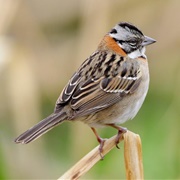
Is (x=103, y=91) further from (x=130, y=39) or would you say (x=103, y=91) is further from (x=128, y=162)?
(x=128, y=162)

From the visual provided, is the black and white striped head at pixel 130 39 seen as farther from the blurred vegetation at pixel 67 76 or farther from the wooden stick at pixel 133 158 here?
the wooden stick at pixel 133 158

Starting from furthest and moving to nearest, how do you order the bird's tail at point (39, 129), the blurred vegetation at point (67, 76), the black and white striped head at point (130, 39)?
the blurred vegetation at point (67, 76)
the black and white striped head at point (130, 39)
the bird's tail at point (39, 129)

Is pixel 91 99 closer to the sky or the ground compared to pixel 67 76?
closer to the sky

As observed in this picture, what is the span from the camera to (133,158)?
187 inches

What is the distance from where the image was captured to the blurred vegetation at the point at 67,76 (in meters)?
6.82

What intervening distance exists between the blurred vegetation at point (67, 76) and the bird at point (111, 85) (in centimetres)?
83

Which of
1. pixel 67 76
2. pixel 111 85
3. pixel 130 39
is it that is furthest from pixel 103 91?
pixel 67 76

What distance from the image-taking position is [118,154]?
7.01m

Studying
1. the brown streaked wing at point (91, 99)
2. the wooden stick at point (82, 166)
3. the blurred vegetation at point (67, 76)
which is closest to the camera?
the wooden stick at point (82, 166)

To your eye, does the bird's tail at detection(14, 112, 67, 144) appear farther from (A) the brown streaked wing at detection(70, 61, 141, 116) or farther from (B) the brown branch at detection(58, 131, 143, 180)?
(B) the brown branch at detection(58, 131, 143, 180)

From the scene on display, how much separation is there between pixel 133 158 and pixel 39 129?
77 cm

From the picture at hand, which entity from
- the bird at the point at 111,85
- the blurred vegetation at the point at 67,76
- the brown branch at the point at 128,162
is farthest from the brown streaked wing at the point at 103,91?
the blurred vegetation at the point at 67,76

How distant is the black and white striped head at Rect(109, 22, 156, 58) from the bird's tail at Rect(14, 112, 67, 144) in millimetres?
821

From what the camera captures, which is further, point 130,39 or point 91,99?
point 130,39
